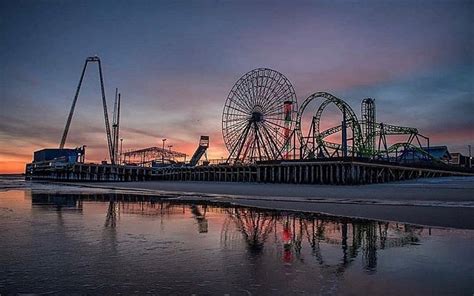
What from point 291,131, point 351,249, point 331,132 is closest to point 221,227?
point 351,249

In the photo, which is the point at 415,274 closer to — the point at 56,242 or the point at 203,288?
the point at 203,288

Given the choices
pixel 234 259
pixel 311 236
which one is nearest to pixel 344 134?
pixel 311 236

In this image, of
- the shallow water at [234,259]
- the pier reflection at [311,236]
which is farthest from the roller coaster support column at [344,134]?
the shallow water at [234,259]

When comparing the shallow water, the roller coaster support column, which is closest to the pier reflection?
the shallow water

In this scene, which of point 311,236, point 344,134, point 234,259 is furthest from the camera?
point 344,134

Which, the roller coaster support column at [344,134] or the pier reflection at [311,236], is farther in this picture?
the roller coaster support column at [344,134]

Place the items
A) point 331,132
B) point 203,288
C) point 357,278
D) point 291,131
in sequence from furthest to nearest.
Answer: point 331,132 < point 291,131 < point 357,278 < point 203,288

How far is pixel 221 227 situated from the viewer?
10.3 metres

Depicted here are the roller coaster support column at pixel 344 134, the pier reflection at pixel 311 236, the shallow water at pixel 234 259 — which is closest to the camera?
the shallow water at pixel 234 259

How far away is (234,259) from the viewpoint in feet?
20.7

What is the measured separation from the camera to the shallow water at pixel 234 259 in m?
4.72

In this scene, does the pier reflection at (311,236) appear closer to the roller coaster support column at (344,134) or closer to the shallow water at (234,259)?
the shallow water at (234,259)

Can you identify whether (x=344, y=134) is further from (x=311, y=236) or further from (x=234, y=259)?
(x=234, y=259)

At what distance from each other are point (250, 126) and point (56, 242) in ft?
164
